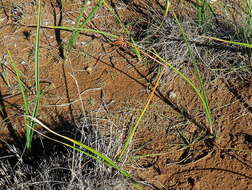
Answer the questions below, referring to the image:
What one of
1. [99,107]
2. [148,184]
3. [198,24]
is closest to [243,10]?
[198,24]

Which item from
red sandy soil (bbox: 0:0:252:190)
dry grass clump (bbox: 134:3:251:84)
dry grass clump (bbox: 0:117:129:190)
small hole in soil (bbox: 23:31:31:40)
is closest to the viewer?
dry grass clump (bbox: 0:117:129:190)

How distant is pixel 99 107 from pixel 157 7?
100cm

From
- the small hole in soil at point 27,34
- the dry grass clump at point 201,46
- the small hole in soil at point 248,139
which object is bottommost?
the small hole in soil at point 248,139

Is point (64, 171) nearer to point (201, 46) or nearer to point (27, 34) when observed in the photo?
point (201, 46)

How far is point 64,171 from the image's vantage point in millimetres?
Answer: 1524

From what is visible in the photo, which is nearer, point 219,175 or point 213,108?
point 219,175

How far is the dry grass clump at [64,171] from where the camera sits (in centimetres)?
141

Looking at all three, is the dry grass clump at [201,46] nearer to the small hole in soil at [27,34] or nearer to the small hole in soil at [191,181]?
A: the small hole in soil at [191,181]

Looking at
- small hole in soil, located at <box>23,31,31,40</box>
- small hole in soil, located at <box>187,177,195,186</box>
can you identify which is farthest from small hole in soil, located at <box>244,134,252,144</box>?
small hole in soil, located at <box>23,31,31,40</box>

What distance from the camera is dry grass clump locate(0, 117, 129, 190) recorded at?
1406 millimetres

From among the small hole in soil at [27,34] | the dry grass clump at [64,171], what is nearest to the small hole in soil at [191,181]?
the dry grass clump at [64,171]

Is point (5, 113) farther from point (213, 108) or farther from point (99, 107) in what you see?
point (213, 108)

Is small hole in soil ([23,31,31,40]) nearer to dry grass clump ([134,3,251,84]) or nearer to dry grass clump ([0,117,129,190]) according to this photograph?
dry grass clump ([134,3,251,84])

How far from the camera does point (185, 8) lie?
242cm
